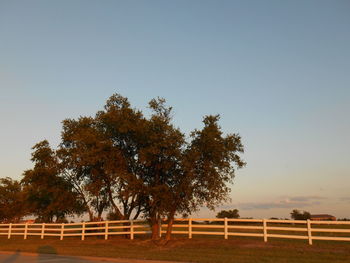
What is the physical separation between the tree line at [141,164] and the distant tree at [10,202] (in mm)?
30490

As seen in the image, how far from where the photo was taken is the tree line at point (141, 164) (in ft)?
78.4

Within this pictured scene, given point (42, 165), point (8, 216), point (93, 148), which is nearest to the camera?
point (93, 148)

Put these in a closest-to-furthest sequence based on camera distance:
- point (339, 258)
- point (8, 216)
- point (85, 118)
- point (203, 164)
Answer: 1. point (339, 258)
2. point (203, 164)
3. point (85, 118)
4. point (8, 216)

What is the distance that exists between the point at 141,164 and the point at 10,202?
4592 centimetres

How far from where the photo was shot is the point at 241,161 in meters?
24.9

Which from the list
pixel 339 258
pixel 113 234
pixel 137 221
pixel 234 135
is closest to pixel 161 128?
pixel 234 135

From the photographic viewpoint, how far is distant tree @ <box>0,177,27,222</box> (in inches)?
2430

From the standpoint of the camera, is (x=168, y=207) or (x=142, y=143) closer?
(x=168, y=207)

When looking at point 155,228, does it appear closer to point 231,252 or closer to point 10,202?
point 231,252

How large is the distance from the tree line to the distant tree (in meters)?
30.5

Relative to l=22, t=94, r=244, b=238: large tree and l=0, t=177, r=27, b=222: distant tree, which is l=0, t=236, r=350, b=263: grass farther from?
l=0, t=177, r=27, b=222: distant tree

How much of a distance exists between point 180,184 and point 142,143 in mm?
5020

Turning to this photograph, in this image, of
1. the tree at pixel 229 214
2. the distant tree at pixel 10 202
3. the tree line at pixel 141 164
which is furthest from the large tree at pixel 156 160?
the tree at pixel 229 214

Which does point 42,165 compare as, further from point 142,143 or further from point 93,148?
point 142,143
